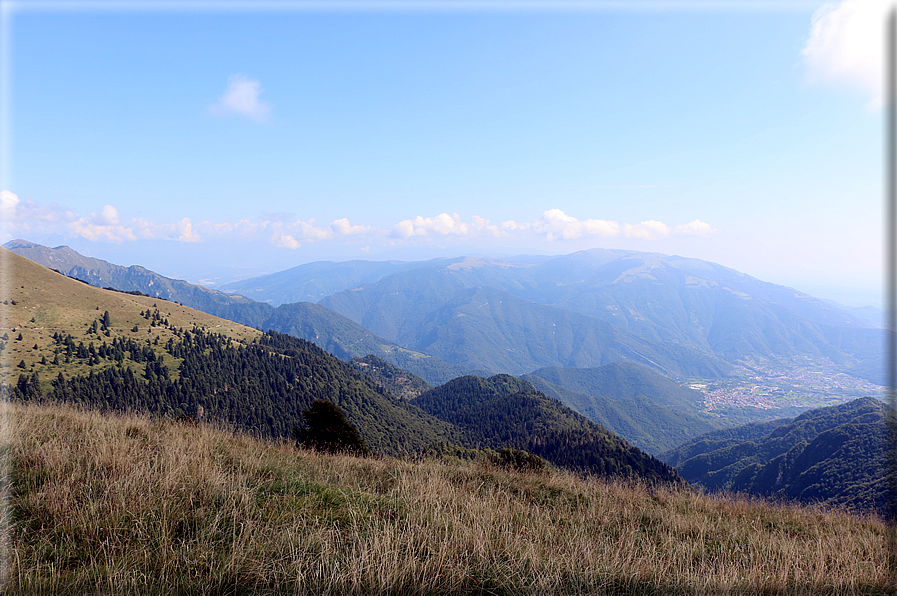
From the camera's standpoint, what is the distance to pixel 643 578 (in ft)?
11.8

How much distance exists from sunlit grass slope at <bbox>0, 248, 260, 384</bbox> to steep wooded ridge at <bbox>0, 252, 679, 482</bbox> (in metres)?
0.36

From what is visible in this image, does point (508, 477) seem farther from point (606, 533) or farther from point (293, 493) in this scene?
point (293, 493)

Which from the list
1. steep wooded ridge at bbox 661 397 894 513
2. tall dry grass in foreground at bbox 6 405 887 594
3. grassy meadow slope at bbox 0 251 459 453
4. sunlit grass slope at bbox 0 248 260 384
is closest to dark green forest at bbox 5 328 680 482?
grassy meadow slope at bbox 0 251 459 453

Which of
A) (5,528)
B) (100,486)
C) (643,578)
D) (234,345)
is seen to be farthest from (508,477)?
(234,345)

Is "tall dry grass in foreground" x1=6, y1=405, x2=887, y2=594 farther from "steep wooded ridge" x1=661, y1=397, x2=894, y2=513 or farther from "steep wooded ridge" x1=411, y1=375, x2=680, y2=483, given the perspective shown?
"steep wooded ridge" x1=411, y1=375, x2=680, y2=483

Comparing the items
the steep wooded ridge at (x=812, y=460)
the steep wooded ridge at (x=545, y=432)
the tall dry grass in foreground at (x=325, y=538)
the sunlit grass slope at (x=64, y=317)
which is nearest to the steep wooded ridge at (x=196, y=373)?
the sunlit grass slope at (x=64, y=317)

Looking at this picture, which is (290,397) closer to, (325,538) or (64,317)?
(64,317)

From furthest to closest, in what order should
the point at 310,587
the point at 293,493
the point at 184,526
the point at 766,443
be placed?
the point at 766,443 < the point at 293,493 < the point at 184,526 < the point at 310,587

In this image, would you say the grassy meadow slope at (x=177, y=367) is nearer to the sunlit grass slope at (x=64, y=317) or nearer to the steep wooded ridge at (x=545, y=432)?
the sunlit grass slope at (x=64, y=317)

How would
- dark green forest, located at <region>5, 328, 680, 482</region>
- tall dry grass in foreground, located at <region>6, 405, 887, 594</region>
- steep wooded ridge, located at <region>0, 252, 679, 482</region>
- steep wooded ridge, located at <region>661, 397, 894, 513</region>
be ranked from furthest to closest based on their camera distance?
dark green forest, located at <region>5, 328, 680, 482</region> < steep wooded ridge, located at <region>0, 252, 679, 482</region> < steep wooded ridge, located at <region>661, 397, 894, 513</region> < tall dry grass in foreground, located at <region>6, 405, 887, 594</region>

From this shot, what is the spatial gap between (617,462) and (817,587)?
107235 millimetres

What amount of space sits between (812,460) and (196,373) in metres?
202

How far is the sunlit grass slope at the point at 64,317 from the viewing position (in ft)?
316

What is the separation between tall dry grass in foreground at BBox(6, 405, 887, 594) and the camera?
2988 mm
